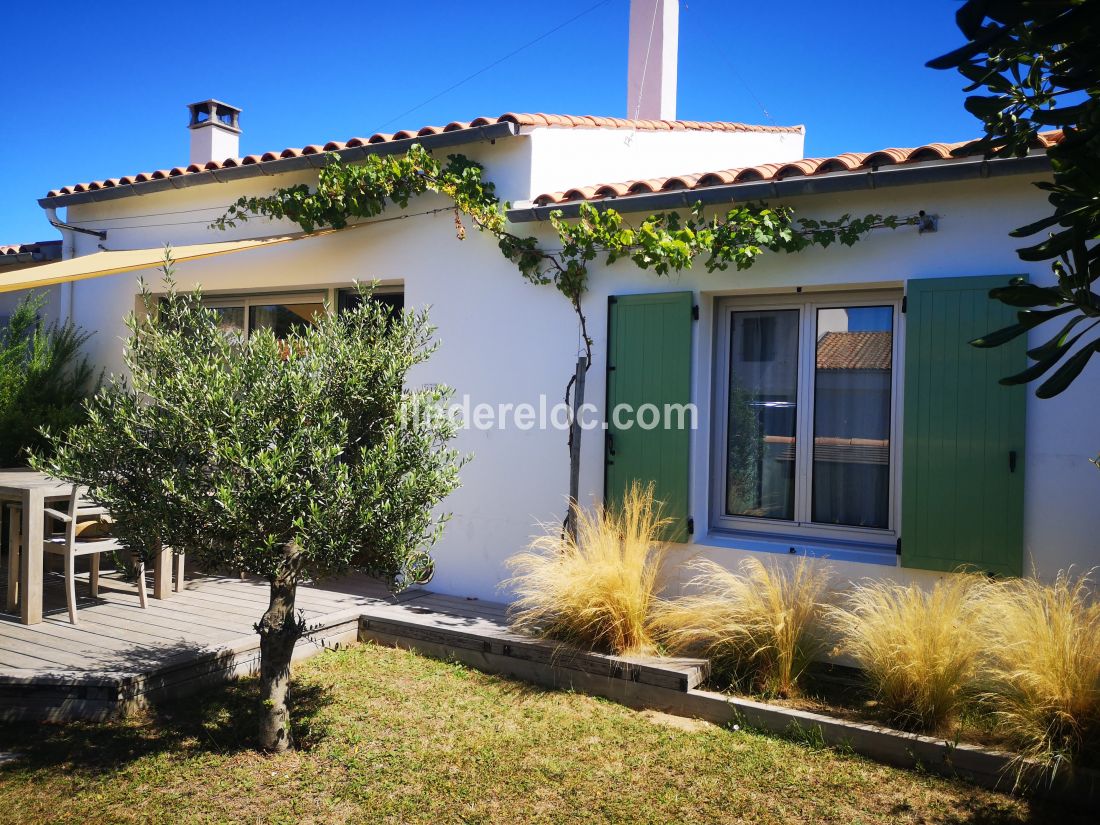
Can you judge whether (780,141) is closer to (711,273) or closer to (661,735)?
(711,273)

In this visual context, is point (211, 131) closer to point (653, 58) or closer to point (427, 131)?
point (427, 131)

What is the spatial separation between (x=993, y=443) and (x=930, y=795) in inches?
90.5

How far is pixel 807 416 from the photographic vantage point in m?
6.12

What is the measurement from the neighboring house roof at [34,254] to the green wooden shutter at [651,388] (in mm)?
7624

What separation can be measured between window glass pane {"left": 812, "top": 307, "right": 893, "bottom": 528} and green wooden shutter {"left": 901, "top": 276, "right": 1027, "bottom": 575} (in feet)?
1.26

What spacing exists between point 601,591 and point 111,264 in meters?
5.80

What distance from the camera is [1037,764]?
406 centimetres

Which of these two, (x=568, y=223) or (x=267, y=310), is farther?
(x=267, y=310)

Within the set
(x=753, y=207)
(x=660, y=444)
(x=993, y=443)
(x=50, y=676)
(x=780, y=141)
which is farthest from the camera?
(x=780, y=141)

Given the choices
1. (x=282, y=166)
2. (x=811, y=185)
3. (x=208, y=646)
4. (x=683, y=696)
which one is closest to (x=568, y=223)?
(x=811, y=185)

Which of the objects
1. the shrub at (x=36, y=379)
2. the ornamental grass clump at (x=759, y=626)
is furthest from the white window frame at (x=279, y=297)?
the ornamental grass clump at (x=759, y=626)

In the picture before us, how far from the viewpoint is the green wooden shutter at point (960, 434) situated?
5.20 meters

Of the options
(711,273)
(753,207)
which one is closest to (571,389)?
(711,273)

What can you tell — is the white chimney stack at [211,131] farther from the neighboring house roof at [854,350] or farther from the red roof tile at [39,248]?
the neighboring house roof at [854,350]
